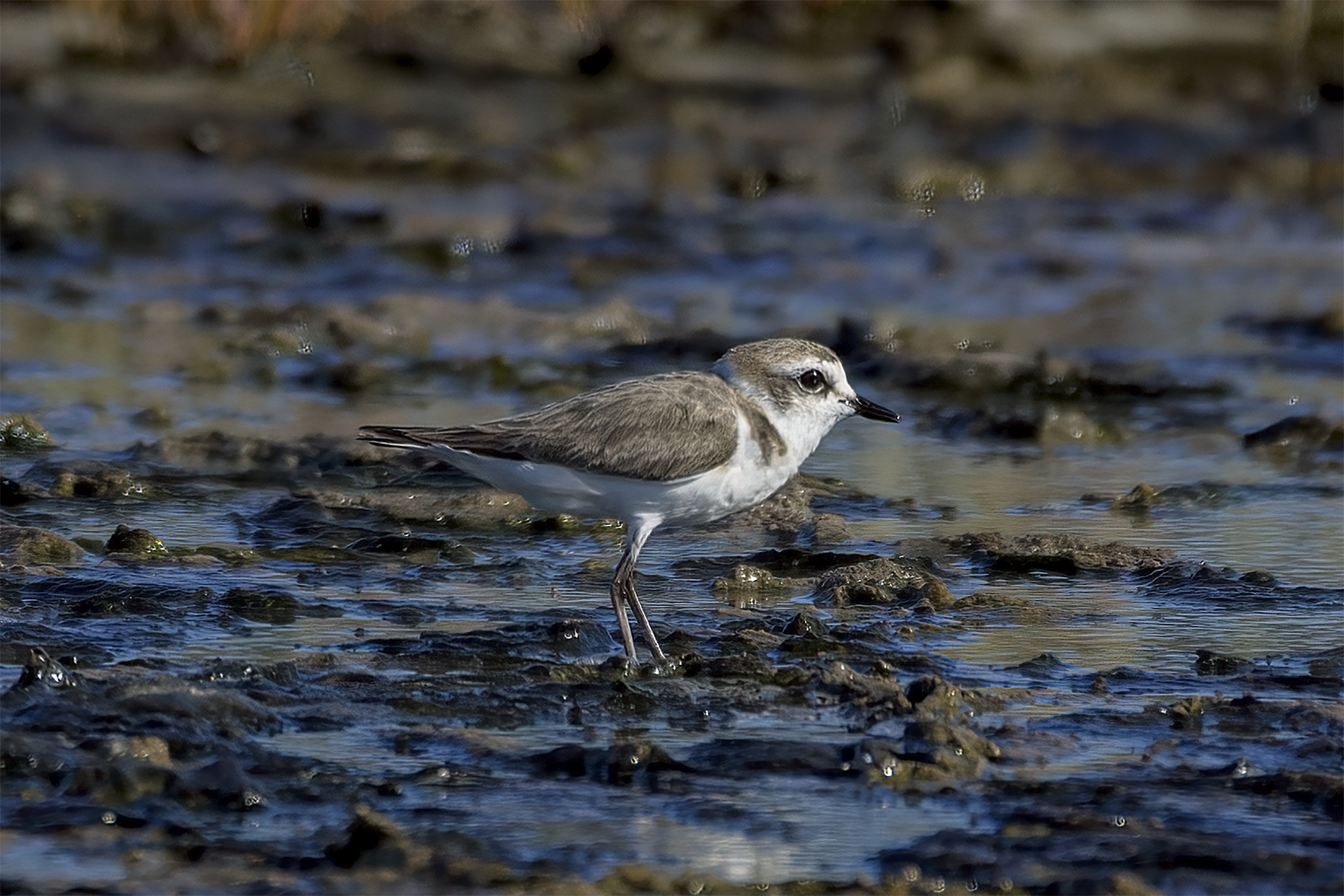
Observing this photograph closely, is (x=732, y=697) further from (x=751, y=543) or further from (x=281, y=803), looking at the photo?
(x=751, y=543)

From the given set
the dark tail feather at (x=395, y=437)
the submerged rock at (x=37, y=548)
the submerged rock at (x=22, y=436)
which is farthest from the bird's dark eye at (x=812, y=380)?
the submerged rock at (x=22, y=436)

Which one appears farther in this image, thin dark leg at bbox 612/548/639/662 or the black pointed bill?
the black pointed bill

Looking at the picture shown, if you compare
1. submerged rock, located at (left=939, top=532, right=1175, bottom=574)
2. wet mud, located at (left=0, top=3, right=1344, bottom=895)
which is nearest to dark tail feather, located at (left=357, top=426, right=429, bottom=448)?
wet mud, located at (left=0, top=3, right=1344, bottom=895)

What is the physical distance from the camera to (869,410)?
7051mm

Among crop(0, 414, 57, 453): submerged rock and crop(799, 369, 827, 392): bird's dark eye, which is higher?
crop(799, 369, 827, 392): bird's dark eye

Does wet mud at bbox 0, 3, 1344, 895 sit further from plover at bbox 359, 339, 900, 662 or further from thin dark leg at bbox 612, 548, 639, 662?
plover at bbox 359, 339, 900, 662

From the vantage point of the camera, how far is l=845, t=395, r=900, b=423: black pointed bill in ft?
22.8

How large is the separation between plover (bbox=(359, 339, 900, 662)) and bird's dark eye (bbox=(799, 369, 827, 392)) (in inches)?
5.9

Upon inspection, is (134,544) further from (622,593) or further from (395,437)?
(622,593)

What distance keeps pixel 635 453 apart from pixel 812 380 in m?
0.80

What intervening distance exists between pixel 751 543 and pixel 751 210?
9.00 m

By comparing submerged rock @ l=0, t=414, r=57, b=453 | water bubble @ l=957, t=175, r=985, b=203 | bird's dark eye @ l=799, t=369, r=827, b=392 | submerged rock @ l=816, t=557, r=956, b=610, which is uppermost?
water bubble @ l=957, t=175, r=985, b=203

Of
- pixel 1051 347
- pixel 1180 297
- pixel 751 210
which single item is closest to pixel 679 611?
pixel 1051 347

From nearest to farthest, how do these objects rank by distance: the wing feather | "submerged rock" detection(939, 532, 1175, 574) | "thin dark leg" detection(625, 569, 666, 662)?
"thin dark leg" detection(625, 569, 666, 662) → the wing feather → "submerged rock" detection(939, 532, 1175, 574)
